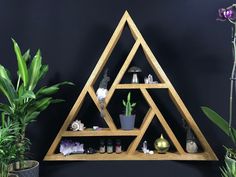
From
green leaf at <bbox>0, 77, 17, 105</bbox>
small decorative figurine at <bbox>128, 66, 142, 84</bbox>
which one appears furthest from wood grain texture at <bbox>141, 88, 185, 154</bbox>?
green leaf at <bbox>0, 77, 17, 105</bbox>

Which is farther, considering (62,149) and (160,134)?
(160,134)

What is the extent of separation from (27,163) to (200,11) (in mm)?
1745

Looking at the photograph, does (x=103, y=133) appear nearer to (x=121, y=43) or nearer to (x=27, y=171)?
(x=27, y=171)

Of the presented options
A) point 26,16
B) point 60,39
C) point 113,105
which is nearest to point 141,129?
point 113,105

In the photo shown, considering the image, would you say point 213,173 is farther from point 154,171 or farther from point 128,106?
point 128,106

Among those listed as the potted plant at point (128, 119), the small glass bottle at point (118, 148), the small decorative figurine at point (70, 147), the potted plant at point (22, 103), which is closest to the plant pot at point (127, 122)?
the potted plant at point (128, 119)

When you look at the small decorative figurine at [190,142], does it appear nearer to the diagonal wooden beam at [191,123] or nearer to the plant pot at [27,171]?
Answer: the diagonal wooden beam at [191,123]

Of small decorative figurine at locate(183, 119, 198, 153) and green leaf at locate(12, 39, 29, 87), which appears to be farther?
small decorative figurine at locate(183, 119, 198, 153)

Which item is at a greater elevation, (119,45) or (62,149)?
(119,45)

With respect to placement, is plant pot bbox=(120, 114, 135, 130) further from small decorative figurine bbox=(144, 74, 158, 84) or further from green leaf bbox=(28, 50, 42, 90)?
green leaf bbox=(28, 50, 42, 90)

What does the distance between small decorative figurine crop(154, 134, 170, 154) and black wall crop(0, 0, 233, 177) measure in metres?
0.28

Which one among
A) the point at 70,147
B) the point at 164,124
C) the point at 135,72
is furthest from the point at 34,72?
the point at 164,124

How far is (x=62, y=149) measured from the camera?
1.61 m

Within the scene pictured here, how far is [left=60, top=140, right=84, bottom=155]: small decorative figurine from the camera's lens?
1.61m
